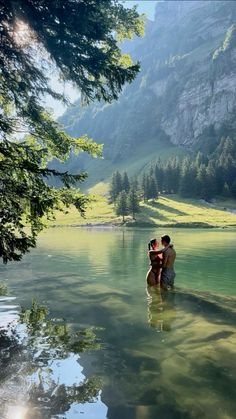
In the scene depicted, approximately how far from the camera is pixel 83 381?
415 inches

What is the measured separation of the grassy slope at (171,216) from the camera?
414 feet

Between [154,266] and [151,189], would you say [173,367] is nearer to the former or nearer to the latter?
[154,266]

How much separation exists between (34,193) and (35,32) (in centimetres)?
574

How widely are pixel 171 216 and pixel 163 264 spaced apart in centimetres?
11639

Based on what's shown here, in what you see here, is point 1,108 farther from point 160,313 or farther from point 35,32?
point 160,313

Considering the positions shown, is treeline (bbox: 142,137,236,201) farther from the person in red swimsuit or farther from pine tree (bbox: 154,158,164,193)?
the person in red swimsuit

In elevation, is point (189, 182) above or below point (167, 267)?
above

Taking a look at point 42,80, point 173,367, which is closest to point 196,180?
point 42,80

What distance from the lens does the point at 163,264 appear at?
2338 cm

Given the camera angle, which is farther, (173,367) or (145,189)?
(145,189)

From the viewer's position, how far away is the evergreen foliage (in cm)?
1370

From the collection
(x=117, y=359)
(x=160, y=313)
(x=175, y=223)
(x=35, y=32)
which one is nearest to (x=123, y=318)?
(x=160, y=313)

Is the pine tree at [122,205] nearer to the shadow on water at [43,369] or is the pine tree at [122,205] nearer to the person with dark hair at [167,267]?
the person with dark hair at [167,267]

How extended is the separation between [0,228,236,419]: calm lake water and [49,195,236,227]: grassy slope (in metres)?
101
